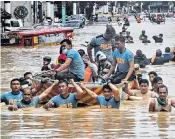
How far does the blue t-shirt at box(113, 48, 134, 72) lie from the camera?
14438 mm

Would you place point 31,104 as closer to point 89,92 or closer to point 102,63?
point 89,92

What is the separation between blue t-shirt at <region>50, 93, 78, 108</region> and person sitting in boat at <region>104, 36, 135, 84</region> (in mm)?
2201

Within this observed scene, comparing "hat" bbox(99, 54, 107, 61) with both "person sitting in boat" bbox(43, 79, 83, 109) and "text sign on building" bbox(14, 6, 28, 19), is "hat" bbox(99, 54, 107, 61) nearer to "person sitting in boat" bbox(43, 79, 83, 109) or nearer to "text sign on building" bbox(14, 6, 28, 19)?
"person sitting in boat" bbox(43, 79, 83, 109)

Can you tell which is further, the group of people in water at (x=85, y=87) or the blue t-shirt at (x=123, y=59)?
the blue t-shirt at (x=123, y=59)

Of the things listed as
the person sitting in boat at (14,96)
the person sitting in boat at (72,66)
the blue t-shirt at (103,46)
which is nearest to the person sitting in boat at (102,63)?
the blue t-shirt at (103,46)

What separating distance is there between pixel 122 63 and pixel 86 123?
4.37 metres

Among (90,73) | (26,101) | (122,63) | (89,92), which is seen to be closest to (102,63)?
(122,63)

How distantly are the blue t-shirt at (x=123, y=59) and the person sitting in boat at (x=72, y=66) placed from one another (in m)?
1.12

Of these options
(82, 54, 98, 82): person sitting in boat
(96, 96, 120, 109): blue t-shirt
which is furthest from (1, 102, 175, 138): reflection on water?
(82, 54, 98, 82): person sitting in boat

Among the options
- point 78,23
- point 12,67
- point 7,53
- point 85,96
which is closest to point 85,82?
point 85,96

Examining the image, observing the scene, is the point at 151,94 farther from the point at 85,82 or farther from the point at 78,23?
the point at 78,23

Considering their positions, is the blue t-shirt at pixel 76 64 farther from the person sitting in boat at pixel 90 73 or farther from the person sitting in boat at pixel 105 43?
the person sitting in boat at pixel 105 43

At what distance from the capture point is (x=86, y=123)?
10406 mm

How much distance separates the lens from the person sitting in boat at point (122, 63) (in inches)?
567
